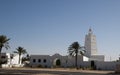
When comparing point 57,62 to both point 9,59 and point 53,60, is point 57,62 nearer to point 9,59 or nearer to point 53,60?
point 53,60

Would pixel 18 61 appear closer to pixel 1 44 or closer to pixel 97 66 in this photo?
pixel 1 44

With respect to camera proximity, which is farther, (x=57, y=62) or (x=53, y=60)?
(x=57, y=62)

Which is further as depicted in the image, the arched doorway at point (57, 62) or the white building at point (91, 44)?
the white building at point (91, 44)

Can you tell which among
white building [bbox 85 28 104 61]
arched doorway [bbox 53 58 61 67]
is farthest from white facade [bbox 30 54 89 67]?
white building [bbox 85 28 104 61]

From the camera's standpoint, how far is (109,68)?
242 ft

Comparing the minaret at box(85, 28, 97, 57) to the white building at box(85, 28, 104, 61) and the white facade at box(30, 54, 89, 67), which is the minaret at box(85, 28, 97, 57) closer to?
the white building at box(85, 28, 104, 61)

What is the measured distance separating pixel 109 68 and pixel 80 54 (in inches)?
372

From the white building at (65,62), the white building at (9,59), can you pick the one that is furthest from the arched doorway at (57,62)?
the white building at (9,59)

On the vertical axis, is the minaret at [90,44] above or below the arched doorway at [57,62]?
above

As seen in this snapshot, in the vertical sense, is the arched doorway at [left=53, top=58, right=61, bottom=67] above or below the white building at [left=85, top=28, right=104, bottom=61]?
below

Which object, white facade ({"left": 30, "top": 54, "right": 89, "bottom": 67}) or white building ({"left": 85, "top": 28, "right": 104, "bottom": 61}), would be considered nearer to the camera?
white facade ({"left": 30, "top": 54, "right": 89, "bottom": 67})

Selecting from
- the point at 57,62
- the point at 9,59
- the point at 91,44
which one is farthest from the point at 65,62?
the point at 91,44

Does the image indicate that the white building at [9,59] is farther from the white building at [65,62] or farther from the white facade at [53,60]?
the white building at [65,62]

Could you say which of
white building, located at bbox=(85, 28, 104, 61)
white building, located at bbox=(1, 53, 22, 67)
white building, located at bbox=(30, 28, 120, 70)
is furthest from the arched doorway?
white building, located at bbox=(85, 28, 104, 61)
